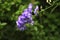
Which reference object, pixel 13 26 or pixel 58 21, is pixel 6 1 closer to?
pixel 13 26

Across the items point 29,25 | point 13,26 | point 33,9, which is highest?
point 33,9

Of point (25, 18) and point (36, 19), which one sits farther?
point (36, 19)

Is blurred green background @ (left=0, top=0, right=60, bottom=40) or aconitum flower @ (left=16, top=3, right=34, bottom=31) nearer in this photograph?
aconitum flower @ (left=16, top=3, right=34, bottom=31)

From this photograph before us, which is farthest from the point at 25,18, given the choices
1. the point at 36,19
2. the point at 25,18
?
the point at 36,19

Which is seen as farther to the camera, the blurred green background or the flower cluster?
the blurred green background

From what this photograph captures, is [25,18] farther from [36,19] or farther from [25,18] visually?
[36,19]

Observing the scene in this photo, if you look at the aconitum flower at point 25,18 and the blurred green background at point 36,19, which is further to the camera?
the blurred green background at point 36,19

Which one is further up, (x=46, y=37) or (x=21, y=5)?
(x=21, y=5)

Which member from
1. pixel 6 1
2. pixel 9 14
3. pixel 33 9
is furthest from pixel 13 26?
pixel 33 9

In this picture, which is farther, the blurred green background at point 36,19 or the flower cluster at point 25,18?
the blurred green background at point 36,19

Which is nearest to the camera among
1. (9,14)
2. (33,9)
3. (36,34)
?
(33,9)

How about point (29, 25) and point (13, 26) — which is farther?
point (13, 26)

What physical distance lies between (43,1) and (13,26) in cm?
36

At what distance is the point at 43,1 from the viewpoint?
184cm
